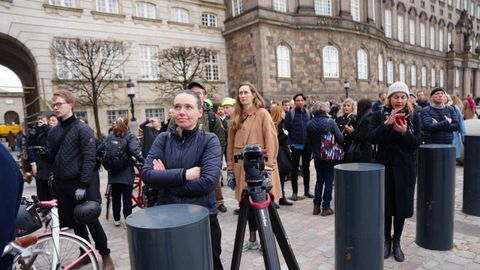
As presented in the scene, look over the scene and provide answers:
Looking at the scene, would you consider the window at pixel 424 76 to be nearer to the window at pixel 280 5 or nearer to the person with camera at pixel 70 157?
the window at pixel 280 5

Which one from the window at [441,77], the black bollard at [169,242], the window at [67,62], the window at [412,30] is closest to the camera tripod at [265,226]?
the black bollard at [169,242]

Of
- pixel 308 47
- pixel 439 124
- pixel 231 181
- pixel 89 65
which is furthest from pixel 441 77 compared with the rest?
pixel 231 181

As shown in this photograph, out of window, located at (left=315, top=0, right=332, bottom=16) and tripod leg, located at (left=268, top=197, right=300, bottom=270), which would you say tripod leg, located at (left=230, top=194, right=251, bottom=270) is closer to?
tripod leg, located at (left=268, top=197, right=300, bottom=270)

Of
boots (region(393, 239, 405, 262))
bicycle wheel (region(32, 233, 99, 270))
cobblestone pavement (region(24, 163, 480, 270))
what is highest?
bicycle wheel (region(32, 233, 99, 270))

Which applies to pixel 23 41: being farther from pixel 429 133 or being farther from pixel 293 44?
pixel 429 133

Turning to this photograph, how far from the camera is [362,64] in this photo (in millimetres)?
27719

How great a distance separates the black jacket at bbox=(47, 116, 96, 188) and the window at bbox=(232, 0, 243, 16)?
2334 cm

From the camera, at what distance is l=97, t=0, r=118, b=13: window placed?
67.5ft

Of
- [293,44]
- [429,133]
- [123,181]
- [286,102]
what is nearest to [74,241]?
[123,181]

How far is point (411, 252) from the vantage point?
3814 millimetres

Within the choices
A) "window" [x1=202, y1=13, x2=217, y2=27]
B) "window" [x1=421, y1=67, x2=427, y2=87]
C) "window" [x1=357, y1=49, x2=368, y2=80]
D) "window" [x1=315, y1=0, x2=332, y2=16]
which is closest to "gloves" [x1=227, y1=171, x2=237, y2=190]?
"window" [x1=202, y1=13, x2=217, y2=27]

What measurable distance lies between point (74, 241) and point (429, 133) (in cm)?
643

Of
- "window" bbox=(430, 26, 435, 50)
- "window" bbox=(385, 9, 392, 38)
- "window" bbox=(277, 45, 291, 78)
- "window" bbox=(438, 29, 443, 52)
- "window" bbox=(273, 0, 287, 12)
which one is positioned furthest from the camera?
"window" bbox=(438, 29, 443, 52)

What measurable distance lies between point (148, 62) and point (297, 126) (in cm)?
1865
